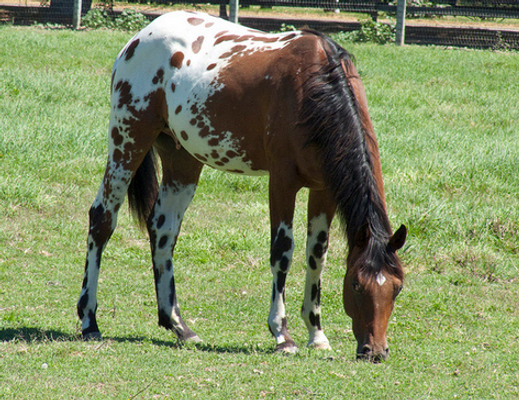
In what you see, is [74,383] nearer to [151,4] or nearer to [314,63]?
[314,63]

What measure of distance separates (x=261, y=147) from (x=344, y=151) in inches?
29.3

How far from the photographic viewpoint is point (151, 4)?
1702 cm

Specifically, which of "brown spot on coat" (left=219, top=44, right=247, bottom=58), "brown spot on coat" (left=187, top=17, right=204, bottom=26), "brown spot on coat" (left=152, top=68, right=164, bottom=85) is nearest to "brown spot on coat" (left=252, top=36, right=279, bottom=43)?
"brown spot on coat" (left=219, top=44, right=247, bottom=58)

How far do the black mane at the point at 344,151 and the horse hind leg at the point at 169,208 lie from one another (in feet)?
4.78

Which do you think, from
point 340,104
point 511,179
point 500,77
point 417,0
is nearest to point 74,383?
point 340,104

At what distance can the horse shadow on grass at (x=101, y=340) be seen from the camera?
14.4ft

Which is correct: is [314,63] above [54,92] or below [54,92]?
above

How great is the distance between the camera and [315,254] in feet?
14.8

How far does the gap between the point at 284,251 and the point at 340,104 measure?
1.06 meters

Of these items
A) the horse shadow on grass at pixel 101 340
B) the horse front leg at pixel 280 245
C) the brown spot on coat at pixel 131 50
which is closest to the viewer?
the horse front leg at pixel 280 245

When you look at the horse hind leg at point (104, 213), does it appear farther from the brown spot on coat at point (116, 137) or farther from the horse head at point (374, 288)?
the horse head at point (374, 288)

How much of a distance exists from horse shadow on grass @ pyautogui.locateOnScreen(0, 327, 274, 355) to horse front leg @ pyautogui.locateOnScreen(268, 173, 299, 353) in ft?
0.58

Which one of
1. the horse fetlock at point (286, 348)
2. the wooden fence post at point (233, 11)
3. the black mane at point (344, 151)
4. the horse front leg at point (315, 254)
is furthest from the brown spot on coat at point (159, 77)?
the wooden fence post at point (233, 11)

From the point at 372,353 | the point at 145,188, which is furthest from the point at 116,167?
the point at 372,353
